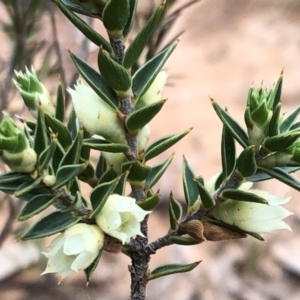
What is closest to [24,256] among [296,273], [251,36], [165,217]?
[165,217]

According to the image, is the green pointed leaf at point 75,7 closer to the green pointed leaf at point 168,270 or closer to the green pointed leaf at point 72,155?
the green pointed leaf at point 72,155

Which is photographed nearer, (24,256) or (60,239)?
(60,239)

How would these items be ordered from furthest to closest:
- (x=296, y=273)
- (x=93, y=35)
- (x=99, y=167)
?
(x=296, y=273) → (x=99, y=167) → (x=93, y=35)

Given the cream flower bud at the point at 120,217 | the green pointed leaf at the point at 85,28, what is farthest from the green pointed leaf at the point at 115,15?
the cream flower bud at the point at 120,217

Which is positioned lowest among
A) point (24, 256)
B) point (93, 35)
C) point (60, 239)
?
point (24, 256)

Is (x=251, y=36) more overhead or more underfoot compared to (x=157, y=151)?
more underfoot

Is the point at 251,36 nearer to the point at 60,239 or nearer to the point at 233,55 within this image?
the point at 233,55

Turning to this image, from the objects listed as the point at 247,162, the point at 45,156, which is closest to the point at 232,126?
the point at 247,162
